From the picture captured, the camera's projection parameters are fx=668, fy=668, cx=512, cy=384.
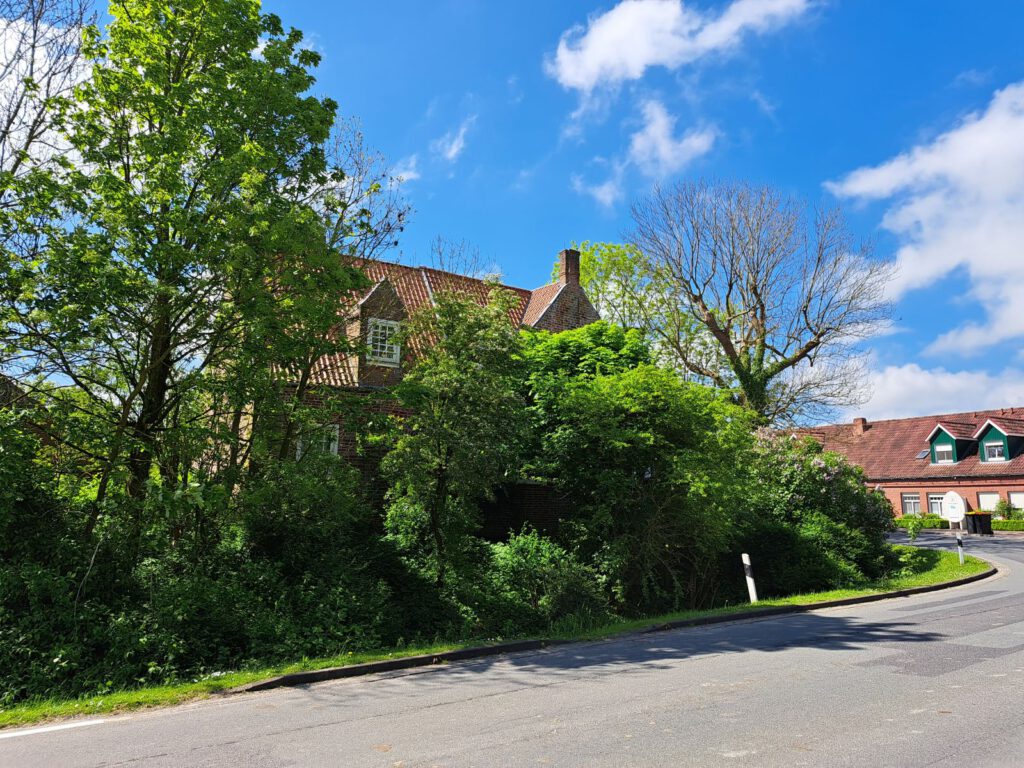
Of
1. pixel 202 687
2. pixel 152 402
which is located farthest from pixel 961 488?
pixel 202 687

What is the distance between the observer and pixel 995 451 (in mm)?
43719

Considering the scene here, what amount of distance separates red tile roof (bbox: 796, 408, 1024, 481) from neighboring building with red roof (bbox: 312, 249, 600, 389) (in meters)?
22.6

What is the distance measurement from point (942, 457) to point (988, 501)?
474cm

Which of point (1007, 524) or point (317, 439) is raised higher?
point (317, 439)

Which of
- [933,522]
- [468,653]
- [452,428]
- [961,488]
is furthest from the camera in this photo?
[961,488]

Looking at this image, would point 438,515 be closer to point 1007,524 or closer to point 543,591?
point 543,591

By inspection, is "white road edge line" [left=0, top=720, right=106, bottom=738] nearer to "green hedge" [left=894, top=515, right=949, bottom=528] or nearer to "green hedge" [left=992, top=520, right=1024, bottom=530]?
"green hedge" [left=992, top=520, right=1024, bottom=530]

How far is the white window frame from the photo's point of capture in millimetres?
42312

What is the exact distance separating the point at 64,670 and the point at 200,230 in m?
6.18

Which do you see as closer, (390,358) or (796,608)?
(796,608)

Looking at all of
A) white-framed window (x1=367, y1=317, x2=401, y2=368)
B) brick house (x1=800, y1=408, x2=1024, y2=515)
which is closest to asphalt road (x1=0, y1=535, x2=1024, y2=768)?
white-framed window (x1=367, y1=317, x2=401, y2=368)

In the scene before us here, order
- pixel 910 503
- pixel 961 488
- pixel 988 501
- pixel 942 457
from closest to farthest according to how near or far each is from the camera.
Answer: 1. pixel 988 501
2. pixel 961 488
3. pixel 942 457
4. pixel 910 503

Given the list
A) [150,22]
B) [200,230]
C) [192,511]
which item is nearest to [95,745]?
[192,511]

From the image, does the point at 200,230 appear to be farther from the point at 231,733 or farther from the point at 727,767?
the point at 727,767
